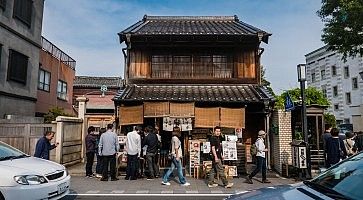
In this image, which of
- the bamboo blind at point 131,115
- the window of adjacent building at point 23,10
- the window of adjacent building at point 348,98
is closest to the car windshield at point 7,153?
the bamboo blind at point 131,115

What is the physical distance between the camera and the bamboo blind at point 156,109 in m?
13.6

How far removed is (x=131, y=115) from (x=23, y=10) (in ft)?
34.2

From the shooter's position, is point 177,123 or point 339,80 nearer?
point 177,123

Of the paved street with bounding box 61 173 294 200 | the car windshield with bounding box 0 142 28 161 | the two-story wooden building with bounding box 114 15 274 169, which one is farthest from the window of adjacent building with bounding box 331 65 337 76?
the car windshield with bounding box 0 142 28 161

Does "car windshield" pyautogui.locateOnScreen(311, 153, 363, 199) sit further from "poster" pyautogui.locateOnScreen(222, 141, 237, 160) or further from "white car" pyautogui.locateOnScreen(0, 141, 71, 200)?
"poster" pyautogui.locateOnScreen(222, 141, 237, 160)

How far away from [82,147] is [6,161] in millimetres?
9883

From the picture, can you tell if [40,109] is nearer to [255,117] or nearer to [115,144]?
[115,144]

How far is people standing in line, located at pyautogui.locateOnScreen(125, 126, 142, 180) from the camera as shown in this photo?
39.0 ft

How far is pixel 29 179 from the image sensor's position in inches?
237

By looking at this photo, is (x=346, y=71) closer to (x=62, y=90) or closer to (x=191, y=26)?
(x=191, y=26)

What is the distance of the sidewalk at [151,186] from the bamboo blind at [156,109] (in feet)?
9.32

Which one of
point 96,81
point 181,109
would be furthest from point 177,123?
point 96,81

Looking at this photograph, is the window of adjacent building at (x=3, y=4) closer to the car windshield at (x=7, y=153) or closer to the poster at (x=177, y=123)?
the poster at (x=177, y=123)

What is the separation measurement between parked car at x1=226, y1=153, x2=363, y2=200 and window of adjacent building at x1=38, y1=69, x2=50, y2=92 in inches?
938
